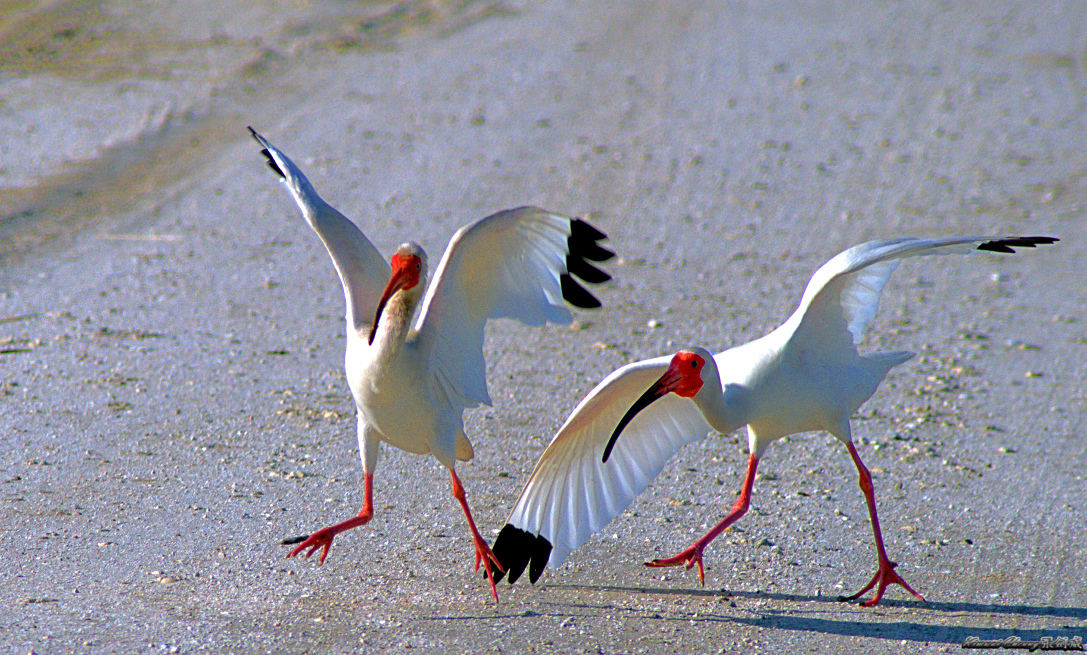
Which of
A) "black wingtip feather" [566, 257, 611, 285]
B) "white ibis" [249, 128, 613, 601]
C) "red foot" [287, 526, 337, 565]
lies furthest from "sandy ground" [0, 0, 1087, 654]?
"black wingtip feather" [566, 257, 611, 285]

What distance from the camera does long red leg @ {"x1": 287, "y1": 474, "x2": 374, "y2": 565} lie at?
3846 mm

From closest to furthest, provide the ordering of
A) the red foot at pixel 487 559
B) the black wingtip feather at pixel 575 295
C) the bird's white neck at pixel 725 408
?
the red foot at pixel 487 559
the bird's white neck at pixel 725 408
the black wingtip feather at pixel 575 295

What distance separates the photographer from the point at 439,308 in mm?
3875

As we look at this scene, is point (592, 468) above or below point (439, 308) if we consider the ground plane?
below

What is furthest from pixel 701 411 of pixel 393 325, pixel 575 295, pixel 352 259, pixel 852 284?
pixel 352 259

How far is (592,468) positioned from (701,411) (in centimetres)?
44

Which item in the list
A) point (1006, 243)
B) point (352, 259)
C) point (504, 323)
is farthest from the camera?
point (504, 323)

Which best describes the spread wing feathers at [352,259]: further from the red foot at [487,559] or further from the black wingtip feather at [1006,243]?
the black wingtip feather at [1006,243]

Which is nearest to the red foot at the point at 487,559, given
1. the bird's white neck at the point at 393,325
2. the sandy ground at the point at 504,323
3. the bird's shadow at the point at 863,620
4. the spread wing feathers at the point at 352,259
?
the sandy ground at the point at 504,323

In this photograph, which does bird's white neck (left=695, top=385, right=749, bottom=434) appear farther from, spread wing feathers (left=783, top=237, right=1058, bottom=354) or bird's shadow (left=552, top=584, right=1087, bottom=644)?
bird's shadow (left=552, top=584, right=1087, bottom=644)

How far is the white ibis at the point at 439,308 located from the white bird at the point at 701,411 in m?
0.26

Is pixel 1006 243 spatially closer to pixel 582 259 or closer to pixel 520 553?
pixel 582 259

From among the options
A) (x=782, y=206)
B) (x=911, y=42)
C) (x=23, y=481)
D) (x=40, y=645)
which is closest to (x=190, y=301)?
(x=23, y=481)

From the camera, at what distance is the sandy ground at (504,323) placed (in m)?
3.81
